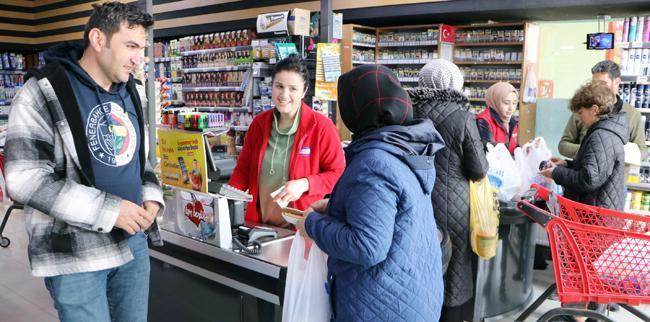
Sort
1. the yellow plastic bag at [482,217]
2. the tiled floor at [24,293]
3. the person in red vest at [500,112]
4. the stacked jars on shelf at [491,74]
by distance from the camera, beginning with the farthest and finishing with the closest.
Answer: the stacked jars on shelf at [491,74], the person in red vest at [500,112], the tiled floor at [24,293], the yellow plastic bag at [482,217]

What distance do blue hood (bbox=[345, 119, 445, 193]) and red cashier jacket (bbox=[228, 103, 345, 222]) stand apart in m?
1.02

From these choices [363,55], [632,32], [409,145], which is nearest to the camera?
[409,145]

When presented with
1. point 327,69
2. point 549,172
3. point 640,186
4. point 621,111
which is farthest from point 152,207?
point 640,186

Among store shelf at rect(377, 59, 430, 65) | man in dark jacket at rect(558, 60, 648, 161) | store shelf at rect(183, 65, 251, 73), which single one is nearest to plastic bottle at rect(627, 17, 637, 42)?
man in dark jacket at rect(558, 60, 648, 161)

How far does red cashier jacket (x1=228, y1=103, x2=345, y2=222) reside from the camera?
2.61m

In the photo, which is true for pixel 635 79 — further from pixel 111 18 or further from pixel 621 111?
pixel 111 18

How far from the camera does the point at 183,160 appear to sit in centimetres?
230

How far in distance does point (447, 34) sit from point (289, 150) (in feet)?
17.7

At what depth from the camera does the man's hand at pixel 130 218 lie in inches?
61.7

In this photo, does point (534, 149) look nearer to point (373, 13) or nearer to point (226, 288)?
point (226, 288)

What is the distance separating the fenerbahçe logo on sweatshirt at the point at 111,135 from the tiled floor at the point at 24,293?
2.42 metres

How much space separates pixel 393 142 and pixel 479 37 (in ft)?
21.0

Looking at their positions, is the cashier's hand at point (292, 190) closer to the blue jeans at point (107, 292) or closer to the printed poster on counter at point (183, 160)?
the printed poster on counter at point (183, 160)

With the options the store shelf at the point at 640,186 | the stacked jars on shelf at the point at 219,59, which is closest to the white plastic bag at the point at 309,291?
the store shelf at the point at 640,186
